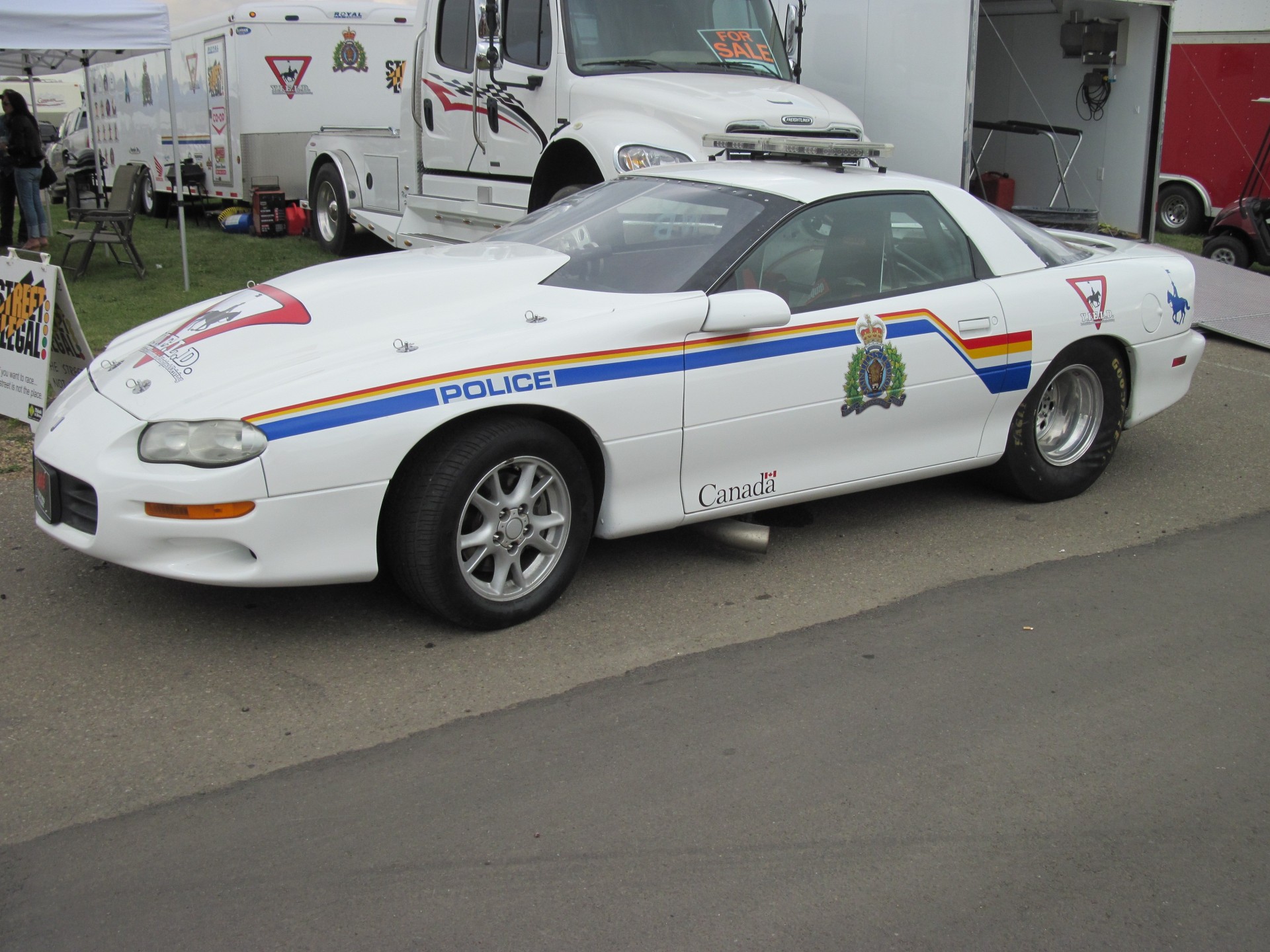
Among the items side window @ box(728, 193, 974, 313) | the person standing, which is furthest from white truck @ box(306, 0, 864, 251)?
the person standing

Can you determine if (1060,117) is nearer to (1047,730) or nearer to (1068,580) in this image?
(1068,580)

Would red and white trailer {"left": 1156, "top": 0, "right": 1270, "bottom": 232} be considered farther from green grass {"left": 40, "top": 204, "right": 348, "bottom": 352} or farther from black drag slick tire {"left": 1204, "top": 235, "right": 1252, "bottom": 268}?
green grass {"left": 40, "top": 204, "right": 348, "bottom": 352}

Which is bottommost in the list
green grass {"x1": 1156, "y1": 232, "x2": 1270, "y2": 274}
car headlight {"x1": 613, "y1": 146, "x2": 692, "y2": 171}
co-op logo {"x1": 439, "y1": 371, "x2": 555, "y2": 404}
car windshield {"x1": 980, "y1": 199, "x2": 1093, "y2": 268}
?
green grass {"x1": 1156, "y1": 232, "x2": 1270, "y2": 274}

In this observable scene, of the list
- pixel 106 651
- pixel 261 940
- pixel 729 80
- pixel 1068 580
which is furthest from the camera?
pixel 729 80

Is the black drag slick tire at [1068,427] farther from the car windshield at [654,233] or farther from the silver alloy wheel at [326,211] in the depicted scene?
the silver alloy wheel at [326,211]

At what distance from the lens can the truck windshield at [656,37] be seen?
868 cm

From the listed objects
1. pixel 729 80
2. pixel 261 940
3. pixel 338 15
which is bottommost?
pixel 261 940

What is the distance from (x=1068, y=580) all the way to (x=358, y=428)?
9.09ft

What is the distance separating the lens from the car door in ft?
14.5

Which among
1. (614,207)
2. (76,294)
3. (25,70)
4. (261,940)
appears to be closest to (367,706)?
Answer: (261,940)

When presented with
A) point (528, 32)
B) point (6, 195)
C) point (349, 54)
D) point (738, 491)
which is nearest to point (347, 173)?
point (349, 54)

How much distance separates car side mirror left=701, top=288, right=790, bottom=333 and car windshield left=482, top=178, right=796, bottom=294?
0.16 meters

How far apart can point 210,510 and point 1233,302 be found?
30.1 ft

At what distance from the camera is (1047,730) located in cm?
357
